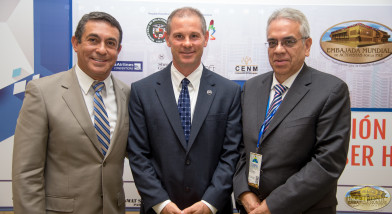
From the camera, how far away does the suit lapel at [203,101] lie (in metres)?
2.11

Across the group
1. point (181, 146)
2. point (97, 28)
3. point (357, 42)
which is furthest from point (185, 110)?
point (357, 42)

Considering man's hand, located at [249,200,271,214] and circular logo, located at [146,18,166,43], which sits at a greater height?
circular logo, located at [146,18,166,43]

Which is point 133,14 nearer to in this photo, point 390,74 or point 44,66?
point 44,66

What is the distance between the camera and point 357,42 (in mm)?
3389

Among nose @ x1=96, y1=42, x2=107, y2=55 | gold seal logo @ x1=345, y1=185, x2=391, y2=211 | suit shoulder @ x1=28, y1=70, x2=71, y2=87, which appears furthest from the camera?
gold seal logo @ x1=345, y1=185, x2=391, y2=211

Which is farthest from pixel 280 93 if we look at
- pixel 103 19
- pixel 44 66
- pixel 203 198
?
pixel 44 66

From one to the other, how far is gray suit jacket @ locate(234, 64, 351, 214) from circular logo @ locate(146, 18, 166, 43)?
183cm

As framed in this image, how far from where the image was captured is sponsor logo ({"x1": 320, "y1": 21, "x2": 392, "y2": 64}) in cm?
336

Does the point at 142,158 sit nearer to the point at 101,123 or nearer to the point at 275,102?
the point at 101,123

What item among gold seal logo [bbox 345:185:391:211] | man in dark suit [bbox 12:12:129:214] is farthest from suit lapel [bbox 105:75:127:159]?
gold seal logo [bbox 345:185:391:211]

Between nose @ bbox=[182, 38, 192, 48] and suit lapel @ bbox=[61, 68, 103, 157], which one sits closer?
suit lapel @ bbox=[61, 68, 103, 157]

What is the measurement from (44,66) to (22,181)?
1.92 metres

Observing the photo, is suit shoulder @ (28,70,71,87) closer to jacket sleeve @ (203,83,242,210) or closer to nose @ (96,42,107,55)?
nose @ (96,42,107,55)

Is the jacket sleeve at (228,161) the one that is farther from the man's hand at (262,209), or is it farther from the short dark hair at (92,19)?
the short dark hair at (92,19)
